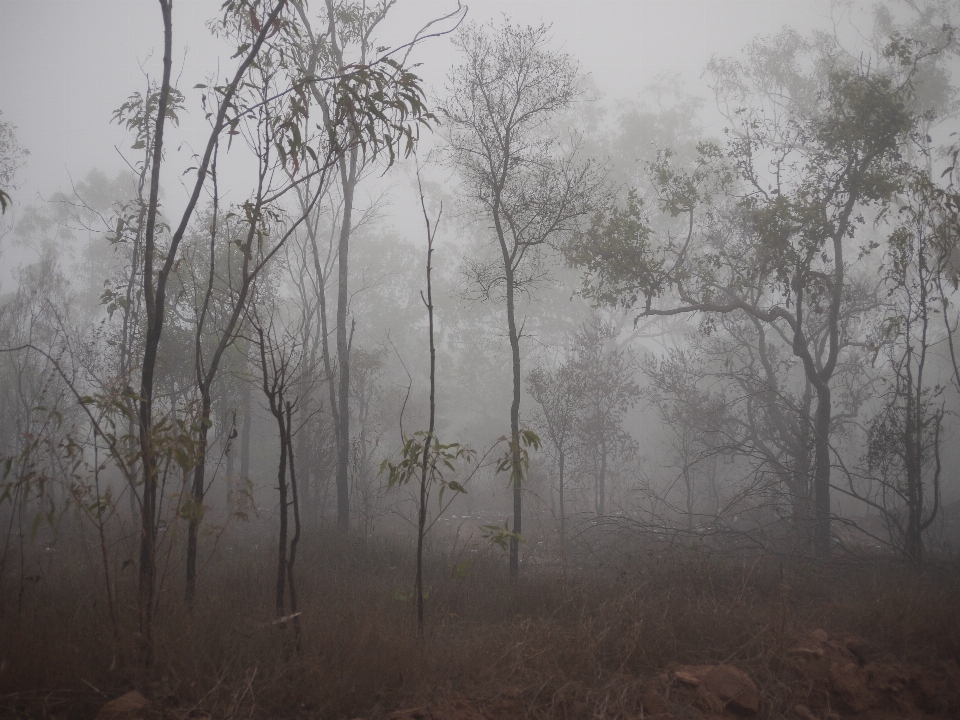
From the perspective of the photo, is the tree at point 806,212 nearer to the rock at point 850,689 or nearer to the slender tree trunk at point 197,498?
the rock at point 850,689

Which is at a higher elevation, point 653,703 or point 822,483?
point 822,483

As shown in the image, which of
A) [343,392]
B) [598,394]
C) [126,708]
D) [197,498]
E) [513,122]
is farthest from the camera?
[598,394]

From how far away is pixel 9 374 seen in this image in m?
23.3

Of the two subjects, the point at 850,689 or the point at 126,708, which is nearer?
the point at 126,708

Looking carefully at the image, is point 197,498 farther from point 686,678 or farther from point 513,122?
point 513,122

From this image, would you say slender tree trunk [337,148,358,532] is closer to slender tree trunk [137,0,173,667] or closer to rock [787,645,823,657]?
slender tree trunk [137,0,173,667]

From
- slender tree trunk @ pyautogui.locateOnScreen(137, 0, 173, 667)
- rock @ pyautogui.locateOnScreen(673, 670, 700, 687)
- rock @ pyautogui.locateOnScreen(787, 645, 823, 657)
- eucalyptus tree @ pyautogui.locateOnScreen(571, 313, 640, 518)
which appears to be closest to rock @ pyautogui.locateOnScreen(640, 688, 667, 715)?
rock @ pyautogui.locateOnScreen(673, 670, 700, 687)

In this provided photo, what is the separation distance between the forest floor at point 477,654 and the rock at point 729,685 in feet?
0.05

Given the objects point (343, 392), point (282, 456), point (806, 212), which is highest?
point (806, 212)

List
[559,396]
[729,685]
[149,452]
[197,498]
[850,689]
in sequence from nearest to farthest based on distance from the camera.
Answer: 1. [149,452]
2. [197,498]
3. [729,685]
4. [850,689]
5. [559,396]

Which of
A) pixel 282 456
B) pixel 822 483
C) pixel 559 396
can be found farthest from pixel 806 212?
pixel 282 456

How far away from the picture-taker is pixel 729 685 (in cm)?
444

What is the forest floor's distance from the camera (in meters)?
3.47

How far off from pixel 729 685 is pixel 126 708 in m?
4.05
